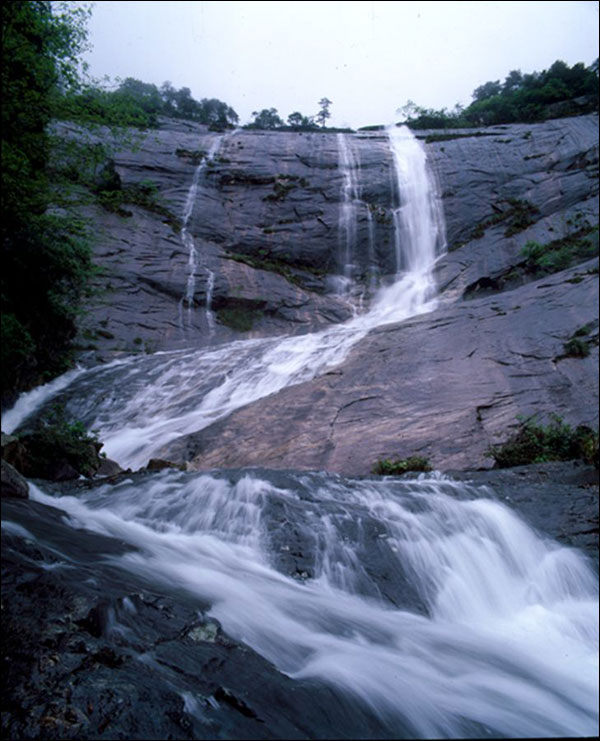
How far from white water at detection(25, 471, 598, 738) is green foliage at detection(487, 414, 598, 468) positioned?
61.7 inches

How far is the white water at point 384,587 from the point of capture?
344 cm

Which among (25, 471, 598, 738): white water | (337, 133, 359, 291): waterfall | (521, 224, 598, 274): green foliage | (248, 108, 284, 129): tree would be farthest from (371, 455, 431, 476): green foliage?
(248, 108, 284, 129): tree

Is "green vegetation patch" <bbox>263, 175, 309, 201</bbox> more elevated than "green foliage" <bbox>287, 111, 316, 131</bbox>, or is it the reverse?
"green foliage" <bbox>287, 111, 316, 131</bbox>

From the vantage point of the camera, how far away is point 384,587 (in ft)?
15.8

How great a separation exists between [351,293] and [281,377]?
11.0 metres

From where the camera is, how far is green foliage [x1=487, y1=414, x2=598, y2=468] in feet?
24.6

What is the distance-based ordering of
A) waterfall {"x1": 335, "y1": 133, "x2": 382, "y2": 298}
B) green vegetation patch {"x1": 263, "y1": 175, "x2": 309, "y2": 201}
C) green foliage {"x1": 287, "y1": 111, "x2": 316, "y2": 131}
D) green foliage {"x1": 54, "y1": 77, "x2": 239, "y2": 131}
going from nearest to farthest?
1. green foliage {"x1": 54, "y1": 77, "x2": 239, "y2": 131}
2. waterfall {"x1": 335, "y1": 133, "x2": 382, "y2": 298}
3. green vegetation patch {"x1": 263, "y1": 175, "x2": 309, "y2": 201}
4. green foliage {"x1": 287, "y1": 111, "x2": 316, "y2": 131}

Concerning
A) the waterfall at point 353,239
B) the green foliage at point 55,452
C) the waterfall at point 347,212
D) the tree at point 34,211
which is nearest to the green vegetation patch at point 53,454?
the green foliage at point 55,452

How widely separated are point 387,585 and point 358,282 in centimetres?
1961

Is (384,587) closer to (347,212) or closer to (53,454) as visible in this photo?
(53,454)

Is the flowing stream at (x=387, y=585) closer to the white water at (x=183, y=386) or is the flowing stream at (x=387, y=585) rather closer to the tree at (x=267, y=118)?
the white water at (x=183, y=386)

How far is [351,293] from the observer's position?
22688mm

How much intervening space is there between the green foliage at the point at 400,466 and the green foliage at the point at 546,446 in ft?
3.68

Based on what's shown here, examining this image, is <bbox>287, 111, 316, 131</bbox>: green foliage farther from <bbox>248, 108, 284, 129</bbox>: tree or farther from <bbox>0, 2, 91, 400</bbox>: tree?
<bbox>0, 2, 91, 400</bbox>: tree
